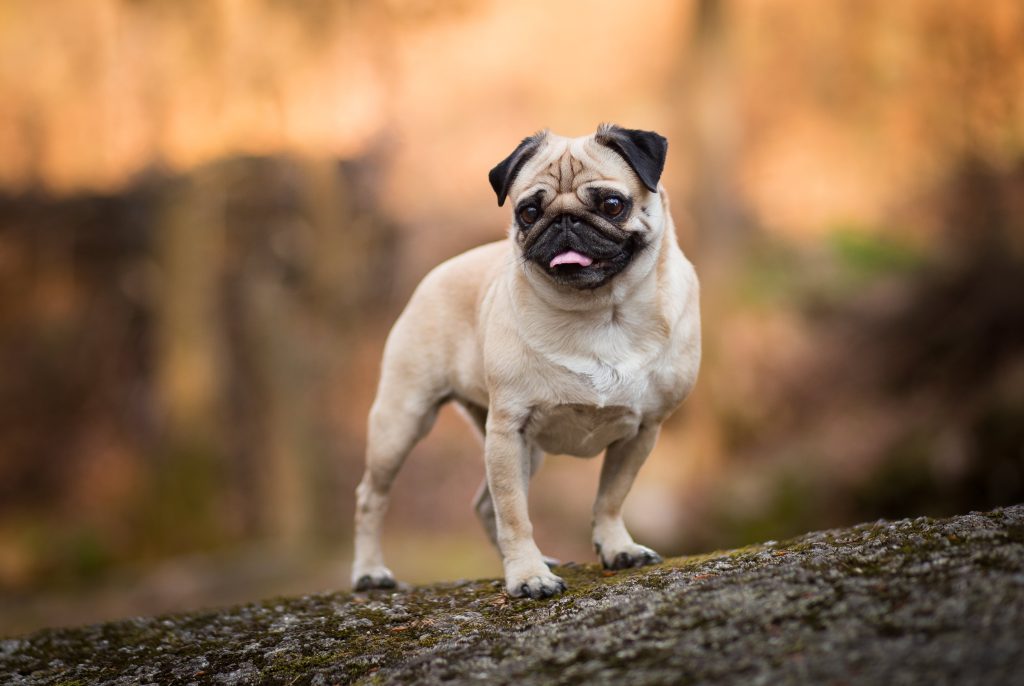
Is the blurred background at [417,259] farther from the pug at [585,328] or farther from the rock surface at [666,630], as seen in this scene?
the rock surface at [666,630]

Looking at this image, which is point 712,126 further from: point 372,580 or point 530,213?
point 372,580

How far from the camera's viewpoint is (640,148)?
5465 mm

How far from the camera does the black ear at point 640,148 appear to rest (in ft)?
17.5

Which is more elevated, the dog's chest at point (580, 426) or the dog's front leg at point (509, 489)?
the dog's chest at point (580, 426)

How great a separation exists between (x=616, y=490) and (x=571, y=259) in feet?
4.64

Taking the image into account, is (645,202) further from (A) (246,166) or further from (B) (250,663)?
(A) (246,166)

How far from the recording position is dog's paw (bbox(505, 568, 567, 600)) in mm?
5008

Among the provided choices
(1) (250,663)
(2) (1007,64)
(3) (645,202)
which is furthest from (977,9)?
(1) (250,663)

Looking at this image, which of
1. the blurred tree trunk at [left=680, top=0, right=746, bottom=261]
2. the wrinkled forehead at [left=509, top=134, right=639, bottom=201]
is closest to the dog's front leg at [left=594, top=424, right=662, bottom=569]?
the wrinkled forehead at [left=509, top=134, right=639, bottom=201]

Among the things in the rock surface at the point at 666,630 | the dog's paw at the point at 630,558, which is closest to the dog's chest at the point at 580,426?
the dog's paw at the point at 630,558

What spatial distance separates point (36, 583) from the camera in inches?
615

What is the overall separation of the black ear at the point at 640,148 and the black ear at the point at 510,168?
0.39 metres

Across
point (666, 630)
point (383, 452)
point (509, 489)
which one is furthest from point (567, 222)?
point (666, 630)

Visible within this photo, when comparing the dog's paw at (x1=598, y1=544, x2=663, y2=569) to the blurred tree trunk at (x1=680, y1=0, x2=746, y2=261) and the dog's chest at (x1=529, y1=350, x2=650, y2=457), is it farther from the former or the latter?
the blurred tree trunk at (x1=680, y1=0, x2=746, y2=261)
